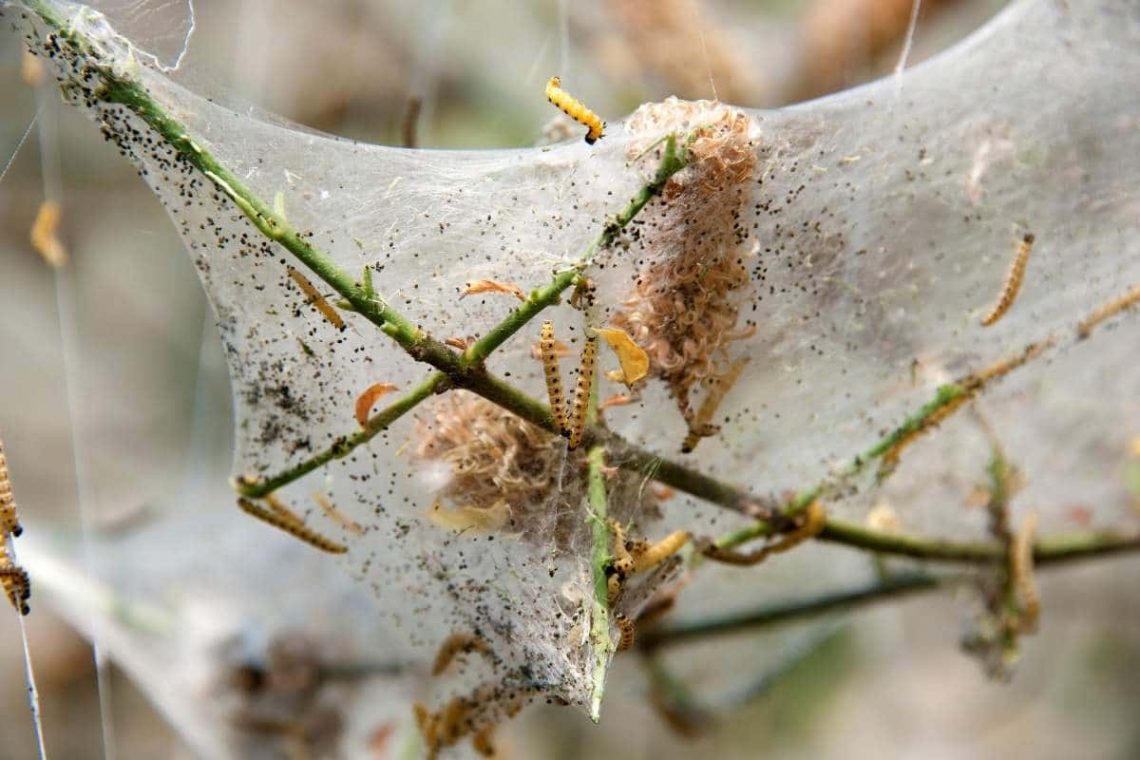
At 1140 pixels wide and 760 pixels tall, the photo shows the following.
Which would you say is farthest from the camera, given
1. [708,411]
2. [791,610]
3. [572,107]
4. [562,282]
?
[791,610]

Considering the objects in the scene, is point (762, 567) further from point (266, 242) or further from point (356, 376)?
point (266, 242)

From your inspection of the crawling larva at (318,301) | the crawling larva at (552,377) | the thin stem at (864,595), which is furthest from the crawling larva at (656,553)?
the thin stem at (864,595)

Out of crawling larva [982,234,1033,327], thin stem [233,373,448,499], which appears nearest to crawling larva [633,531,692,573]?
thin stem [233,373,448,499]

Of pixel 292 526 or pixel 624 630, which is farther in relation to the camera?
pixel 292 526

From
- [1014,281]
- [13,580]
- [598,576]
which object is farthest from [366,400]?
[1014,281]

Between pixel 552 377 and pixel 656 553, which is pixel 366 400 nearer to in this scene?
pixel 552 377

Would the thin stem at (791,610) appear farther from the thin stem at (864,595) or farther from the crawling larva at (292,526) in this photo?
the crawling larva at (292,526)
